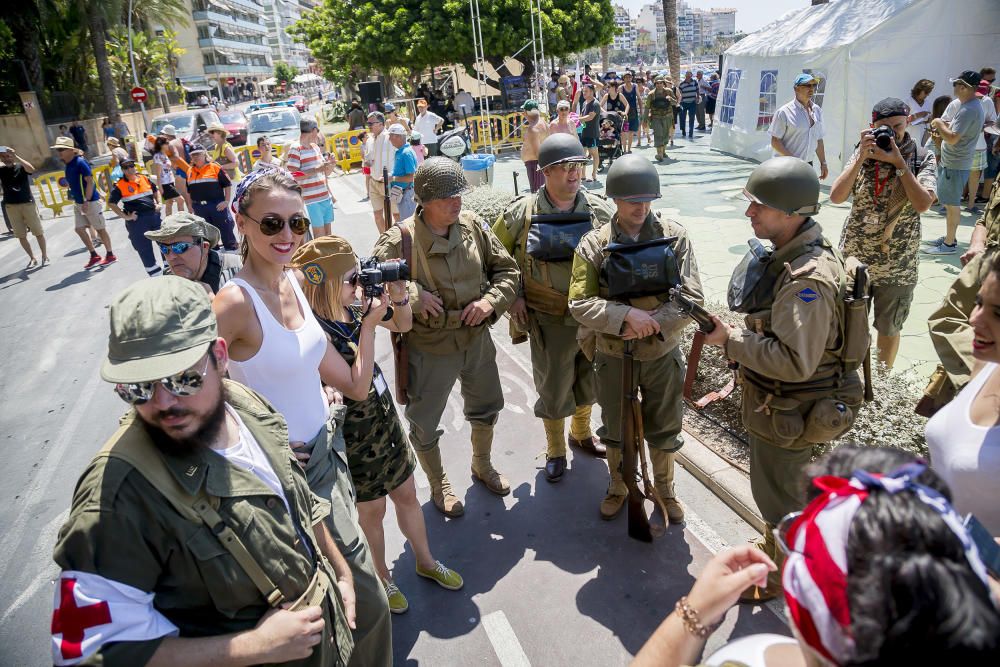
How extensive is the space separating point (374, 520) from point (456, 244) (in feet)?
5.30

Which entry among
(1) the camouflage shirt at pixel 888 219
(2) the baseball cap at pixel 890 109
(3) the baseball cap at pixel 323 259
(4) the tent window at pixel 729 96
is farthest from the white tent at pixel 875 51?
(3) the baseball cap at pixel 323 259

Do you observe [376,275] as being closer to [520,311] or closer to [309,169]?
[520,311]

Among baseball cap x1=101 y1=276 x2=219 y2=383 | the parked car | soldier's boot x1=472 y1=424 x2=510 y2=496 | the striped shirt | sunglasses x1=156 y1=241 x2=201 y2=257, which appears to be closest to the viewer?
baseball cap x1=101 y1=276 x2=219 y2=383

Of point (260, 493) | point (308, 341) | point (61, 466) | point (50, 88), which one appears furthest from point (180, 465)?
point (50, 88)

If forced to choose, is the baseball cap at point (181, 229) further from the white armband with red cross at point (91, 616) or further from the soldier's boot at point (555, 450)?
the white armband with red cross at point (91, 616)

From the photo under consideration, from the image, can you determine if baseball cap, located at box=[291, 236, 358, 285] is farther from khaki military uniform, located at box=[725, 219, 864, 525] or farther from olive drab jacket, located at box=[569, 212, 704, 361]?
khaki military uniform, located at box=[725, 219, 864, 525]

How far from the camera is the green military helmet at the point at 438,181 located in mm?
3496

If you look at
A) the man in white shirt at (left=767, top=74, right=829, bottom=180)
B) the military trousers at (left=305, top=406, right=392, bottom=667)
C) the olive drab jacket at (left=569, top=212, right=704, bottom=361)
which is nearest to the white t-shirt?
the olive drab jacket at (left=569, top=212, right=704, bottom=361)

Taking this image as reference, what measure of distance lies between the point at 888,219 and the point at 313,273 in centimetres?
391

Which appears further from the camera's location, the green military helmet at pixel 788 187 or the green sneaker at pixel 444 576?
the green sneaker at pixel 444 576

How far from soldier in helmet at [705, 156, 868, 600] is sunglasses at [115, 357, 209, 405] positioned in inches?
85.3

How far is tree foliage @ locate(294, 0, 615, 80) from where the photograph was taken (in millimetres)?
23094

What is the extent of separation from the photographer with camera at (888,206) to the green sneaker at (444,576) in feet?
11.7

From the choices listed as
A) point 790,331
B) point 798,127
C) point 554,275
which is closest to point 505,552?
point 554,275
